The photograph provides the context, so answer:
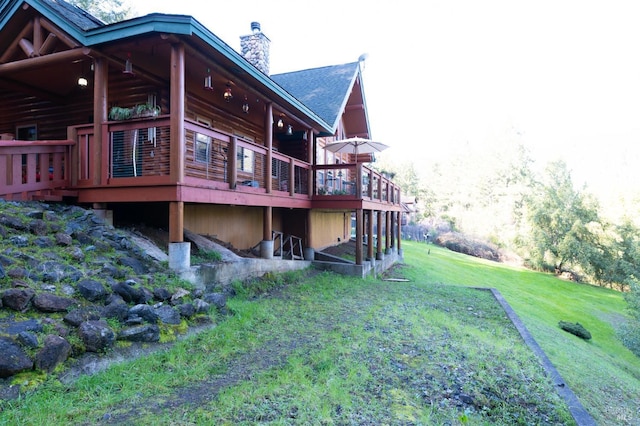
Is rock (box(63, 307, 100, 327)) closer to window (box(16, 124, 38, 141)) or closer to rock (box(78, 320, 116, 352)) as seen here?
rock (box(78, 320, 116, 352))

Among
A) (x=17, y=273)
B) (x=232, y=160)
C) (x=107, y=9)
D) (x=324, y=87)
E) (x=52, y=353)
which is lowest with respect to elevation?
(x=52, y=353)

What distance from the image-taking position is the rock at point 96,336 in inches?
147

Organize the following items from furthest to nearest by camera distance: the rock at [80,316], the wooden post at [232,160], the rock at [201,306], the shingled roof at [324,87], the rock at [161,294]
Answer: the shingled roof at [324,87], the wooden post at [232,160], the rock at [201,306], the rock at [161,294], the rock at [80,316]

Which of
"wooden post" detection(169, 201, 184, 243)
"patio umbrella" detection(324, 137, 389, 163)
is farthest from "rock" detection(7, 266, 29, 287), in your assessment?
"patio umbrella" detection(324, 137, 389, 163)

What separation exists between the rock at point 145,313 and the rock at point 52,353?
101cm

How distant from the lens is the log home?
6.57 meters

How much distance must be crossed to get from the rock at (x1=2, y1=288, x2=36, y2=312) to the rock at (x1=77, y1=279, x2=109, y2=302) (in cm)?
Result: 62

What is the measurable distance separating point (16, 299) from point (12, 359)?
0.85m

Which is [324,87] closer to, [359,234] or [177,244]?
[359,234]

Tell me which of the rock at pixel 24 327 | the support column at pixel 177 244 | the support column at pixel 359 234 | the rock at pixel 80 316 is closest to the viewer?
the rock at pixel 24 327

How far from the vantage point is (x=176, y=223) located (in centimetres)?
638

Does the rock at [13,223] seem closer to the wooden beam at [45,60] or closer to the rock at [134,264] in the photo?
the rock at [134,264]

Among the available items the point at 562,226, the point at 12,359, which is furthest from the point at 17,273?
the point at 562,226

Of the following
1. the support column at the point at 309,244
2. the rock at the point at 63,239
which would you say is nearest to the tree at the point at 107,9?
the support column at the point at 309,244
